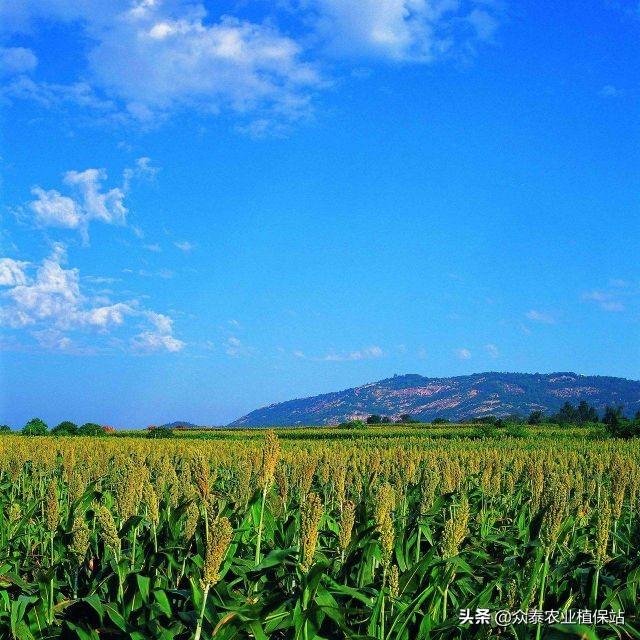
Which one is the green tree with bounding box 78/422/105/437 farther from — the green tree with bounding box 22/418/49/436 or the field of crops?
the field of crops

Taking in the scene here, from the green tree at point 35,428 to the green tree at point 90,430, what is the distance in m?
2.58

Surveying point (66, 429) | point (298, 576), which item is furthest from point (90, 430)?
point (298, 576)

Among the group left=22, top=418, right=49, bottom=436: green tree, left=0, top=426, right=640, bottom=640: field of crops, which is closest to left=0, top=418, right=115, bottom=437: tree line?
Answer: left=22, top=418, right=49, bottom=436: green tree

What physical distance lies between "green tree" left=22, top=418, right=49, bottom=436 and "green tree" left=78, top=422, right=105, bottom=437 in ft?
8.48

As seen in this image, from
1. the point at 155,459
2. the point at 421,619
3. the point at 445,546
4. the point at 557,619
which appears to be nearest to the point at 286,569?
the point at 421,619

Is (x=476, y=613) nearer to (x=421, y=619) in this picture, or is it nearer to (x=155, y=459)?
(x=421, y=619)

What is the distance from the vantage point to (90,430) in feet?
159

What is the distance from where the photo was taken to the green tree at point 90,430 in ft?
157

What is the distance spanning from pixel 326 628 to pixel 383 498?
1.19 meters

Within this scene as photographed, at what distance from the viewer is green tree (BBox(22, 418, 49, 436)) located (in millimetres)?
47272

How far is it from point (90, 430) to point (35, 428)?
13.0 ft

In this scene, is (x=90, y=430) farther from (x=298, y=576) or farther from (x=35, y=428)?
(x=298, y=576)

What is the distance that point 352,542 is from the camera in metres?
6.08

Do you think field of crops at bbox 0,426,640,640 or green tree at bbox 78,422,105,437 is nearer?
field of crops at bbox 0,426,640,640
